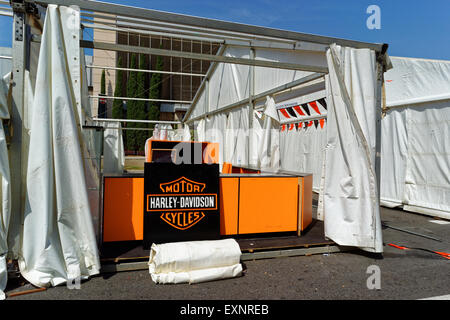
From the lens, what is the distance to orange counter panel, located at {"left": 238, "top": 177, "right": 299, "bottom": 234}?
4.94 meters

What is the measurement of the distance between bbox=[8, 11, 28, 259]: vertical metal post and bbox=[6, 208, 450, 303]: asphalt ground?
0.76m

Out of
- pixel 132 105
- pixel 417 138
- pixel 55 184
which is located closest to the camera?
pixel 55 184

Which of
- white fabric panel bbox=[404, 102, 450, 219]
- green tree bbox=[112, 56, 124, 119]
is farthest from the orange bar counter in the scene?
green tree bbox=[112, 56, 124, 119]

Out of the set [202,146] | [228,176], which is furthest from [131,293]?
[202,146]

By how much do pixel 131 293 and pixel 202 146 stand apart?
5.35 meters

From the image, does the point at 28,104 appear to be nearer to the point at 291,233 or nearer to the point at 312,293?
the point at 312,293

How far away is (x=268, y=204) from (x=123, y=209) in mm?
2272

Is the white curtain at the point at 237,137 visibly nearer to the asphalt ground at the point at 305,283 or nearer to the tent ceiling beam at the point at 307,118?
the tent ceiling beam at the point at 307,118

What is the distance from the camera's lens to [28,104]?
12.1 feet

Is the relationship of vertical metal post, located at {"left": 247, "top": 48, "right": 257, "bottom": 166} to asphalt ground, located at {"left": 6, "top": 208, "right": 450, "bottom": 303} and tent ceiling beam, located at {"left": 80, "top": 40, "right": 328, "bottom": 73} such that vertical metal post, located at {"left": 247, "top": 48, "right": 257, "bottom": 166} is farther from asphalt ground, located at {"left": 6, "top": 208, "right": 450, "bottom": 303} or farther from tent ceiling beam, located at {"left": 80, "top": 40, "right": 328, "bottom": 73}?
asphalt ground, located at {"left": 6, "top": 208, "right": 450, "bottom": 303}

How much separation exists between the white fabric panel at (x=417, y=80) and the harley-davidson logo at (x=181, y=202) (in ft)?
23.5

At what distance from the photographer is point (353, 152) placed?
4.64 metres

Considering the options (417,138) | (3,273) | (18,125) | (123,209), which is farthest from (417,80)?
(3,273)

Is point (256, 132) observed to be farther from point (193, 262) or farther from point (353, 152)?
point (193, 262)
